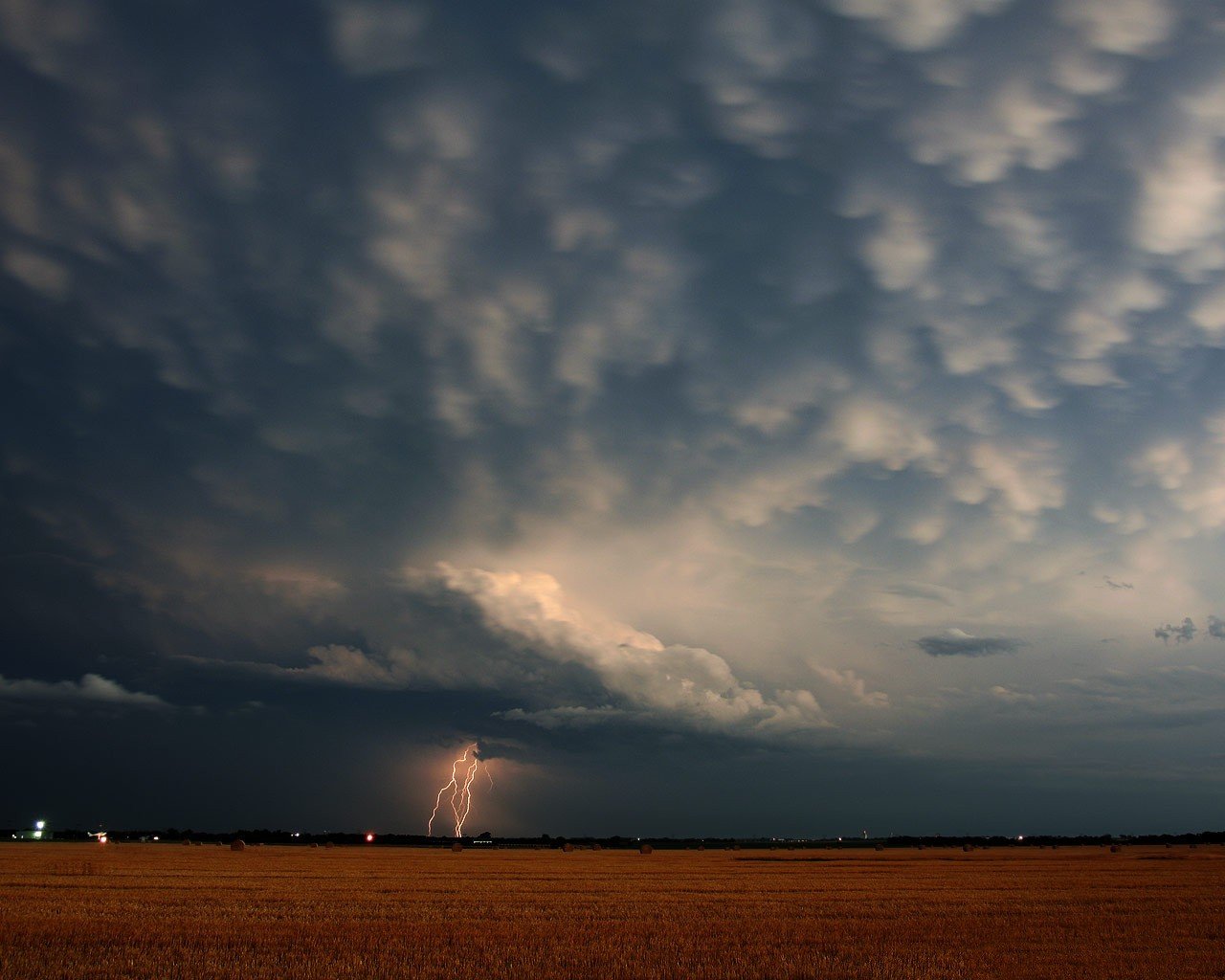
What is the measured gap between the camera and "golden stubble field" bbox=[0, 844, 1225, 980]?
18.7 meters

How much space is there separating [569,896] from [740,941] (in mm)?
13941

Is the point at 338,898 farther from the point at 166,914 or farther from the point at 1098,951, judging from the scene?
the point at 1098,951

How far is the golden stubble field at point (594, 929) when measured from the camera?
61.2 feet

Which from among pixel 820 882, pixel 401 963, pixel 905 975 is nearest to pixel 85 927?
pixel 401 963

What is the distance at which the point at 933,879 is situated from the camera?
48875mm

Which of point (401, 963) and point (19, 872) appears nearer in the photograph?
point (401, 963)

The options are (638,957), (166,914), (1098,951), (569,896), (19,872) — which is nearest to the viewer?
(638,957)

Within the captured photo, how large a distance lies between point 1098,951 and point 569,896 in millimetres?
18549

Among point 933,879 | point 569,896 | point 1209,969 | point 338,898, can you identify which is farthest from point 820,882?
point 1209,969

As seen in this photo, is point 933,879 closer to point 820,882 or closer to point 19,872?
point 820,882

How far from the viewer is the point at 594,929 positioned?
79.8 feet

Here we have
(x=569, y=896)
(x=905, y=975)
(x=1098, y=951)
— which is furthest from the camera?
(x=569, y=896)

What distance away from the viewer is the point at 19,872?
151 feet

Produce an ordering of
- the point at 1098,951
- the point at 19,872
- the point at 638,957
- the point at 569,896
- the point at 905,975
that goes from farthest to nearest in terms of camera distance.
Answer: the point at 19,872
the point at 569,896
the point at 1098,951
the point at 638,957
the point at 905,975
